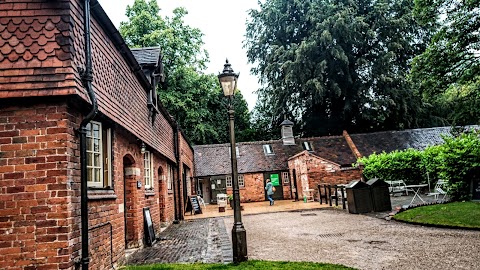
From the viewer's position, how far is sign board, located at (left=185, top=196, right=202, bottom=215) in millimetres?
19969

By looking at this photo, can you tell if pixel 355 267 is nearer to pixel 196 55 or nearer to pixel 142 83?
pixel 142 83

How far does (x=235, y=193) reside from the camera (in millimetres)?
7320

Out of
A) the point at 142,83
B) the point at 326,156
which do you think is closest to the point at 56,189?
the point at 142,83

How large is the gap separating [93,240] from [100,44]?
3.28m

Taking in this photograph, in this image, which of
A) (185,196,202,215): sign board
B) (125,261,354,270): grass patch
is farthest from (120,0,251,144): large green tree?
(125,261,354,270): grass patch

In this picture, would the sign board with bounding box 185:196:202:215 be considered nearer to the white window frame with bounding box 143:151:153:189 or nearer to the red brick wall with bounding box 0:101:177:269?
the white window frame with bounding box 143:151:153:189

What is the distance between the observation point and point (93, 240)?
5414 mm

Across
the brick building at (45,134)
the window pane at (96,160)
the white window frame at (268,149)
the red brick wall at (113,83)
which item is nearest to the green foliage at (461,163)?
the red brick wall at (113,83)

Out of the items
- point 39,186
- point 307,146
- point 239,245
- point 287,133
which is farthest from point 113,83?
point 287,133

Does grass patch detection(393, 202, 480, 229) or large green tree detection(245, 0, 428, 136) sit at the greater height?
large green tree detection(245, 0, 428, 136)

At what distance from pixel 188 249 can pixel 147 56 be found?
19.8ft

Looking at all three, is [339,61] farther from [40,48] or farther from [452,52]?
[40,48]

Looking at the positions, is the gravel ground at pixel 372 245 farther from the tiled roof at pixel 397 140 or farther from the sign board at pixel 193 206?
the tiled roof at pixel 397 140

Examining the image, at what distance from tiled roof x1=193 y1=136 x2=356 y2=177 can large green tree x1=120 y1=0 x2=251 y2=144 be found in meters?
2.85
